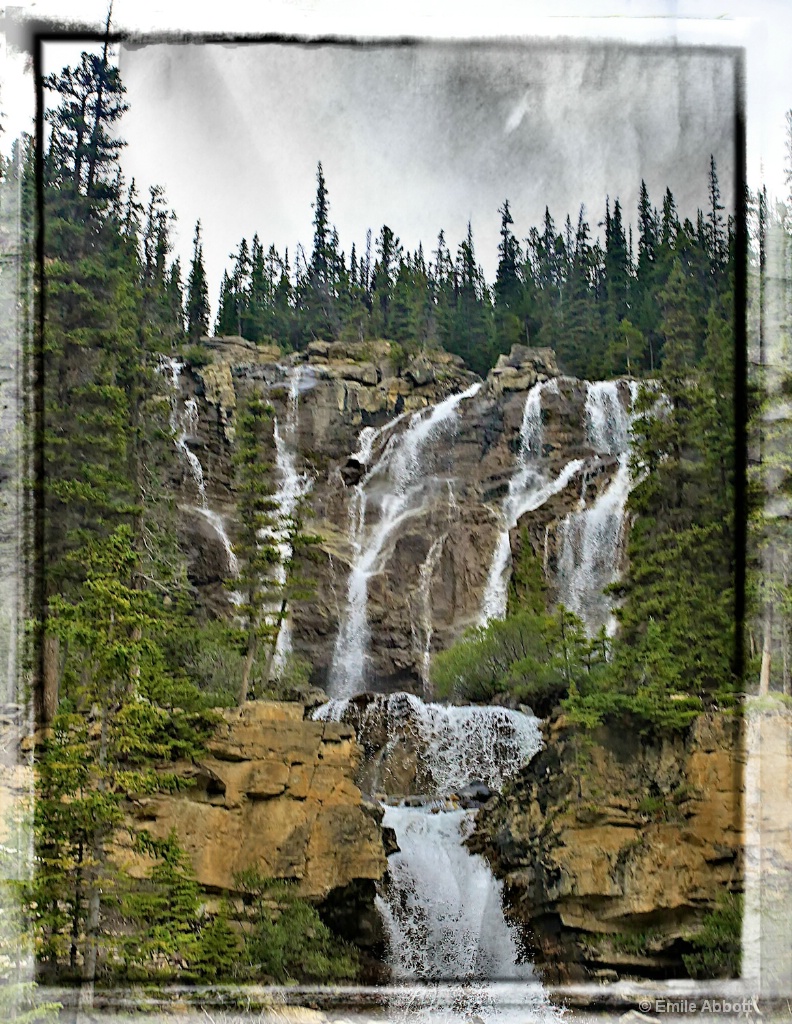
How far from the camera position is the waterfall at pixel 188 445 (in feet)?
18.2

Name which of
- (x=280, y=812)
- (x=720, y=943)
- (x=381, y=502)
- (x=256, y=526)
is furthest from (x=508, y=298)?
(x=720, y=943)

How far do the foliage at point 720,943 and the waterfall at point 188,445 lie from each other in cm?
308

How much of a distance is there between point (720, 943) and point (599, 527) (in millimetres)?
2619

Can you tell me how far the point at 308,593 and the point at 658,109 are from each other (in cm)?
342

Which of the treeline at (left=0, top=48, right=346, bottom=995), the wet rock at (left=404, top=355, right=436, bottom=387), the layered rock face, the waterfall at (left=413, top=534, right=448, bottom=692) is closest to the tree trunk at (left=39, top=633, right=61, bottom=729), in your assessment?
the treeline at (left=0, top=48, right=346, bottom=995)

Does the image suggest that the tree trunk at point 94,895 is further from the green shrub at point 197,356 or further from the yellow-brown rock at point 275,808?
the green shrub at point 197,356

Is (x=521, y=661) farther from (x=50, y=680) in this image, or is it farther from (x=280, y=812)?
(x=50, y=680)

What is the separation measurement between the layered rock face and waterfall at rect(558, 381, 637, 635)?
0.06 metres

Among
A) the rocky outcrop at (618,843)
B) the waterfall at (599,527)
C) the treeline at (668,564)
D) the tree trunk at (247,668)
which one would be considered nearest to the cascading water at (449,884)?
the rocky outcrop at (618,843)

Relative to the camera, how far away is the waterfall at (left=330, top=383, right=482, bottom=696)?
251 inches

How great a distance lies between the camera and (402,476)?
6527mm

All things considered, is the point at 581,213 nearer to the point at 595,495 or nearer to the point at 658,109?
the point at 658,109

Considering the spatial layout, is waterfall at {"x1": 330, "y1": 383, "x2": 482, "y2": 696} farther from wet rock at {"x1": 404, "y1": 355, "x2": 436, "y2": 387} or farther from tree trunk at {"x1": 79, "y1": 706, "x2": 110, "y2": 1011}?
tree trunk at {"x1": 79, "y1": 706, "x2": 110, "y2": 1011}

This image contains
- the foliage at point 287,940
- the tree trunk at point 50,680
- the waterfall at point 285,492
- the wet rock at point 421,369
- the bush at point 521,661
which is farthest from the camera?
the wet rock at point 421,369
